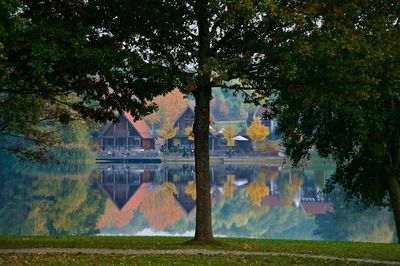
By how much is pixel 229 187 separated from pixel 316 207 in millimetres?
14474

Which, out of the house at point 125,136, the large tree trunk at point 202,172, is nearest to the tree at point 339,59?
the large tree trunk at point 202,172

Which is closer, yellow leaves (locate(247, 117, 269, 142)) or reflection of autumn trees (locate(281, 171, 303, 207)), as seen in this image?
reflection of autumn trees (locate(281, 171, 303, 207))

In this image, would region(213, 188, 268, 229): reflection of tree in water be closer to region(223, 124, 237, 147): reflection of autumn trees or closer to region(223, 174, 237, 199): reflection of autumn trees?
region(223, 174, 237, 199): reflection of autumn trees

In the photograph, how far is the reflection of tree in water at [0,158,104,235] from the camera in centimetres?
3412

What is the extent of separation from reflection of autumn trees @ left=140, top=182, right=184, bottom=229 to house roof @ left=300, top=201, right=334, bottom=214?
33.5ft

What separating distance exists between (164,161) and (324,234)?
200 ft

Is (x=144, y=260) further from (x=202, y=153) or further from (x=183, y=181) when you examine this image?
(x=183, y=181)

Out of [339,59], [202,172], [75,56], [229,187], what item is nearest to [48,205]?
[229,187]

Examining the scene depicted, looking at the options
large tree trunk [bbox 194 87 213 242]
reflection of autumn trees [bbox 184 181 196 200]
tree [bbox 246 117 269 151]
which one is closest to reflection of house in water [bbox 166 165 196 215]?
reflection of autumn trees [bbox 184 181 196 200]

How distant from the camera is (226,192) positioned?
5641 cm

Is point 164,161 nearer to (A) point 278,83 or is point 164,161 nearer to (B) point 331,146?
(B) point 331,146

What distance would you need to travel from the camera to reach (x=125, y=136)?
323ft

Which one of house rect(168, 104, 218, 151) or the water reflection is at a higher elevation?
house rect(168, 104, 218, 151)

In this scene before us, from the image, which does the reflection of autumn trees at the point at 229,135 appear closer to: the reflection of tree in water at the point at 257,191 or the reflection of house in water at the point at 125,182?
the reflection of house in water at the point at 125,182
